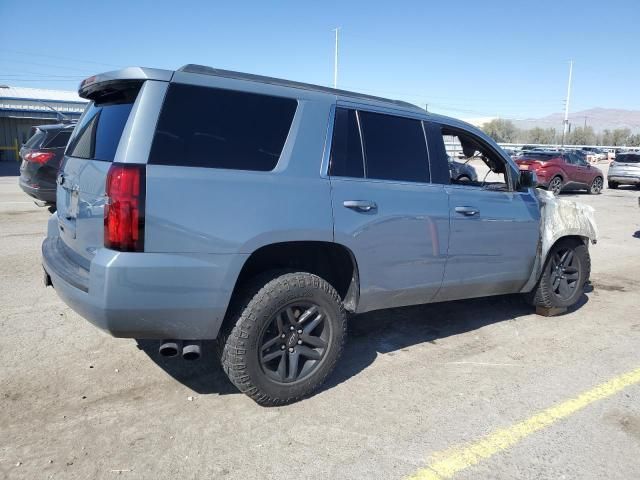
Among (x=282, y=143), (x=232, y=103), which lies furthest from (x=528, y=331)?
(x=232, y=103)

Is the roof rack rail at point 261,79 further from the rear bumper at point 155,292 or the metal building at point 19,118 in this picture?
the metal building at point 19,118

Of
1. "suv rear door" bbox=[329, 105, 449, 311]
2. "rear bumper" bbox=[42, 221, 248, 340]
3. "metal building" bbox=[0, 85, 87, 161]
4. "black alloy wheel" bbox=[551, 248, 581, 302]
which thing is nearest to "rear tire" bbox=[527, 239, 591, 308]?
"black alloy wheel" bbox=[551, 248, 581, 302]

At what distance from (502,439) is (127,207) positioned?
2.50m

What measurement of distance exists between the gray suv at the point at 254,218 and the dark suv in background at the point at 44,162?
6767mm

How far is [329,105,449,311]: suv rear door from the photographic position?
141 inches

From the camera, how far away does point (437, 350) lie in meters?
4.48

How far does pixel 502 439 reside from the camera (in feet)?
10.3

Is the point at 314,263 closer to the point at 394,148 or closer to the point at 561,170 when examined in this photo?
the point at 394,148

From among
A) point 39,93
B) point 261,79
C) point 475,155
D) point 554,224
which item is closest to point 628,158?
point 554,224

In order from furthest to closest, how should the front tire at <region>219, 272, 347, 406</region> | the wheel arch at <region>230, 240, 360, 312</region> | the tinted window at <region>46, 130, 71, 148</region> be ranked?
the tinted window at <region>46, 130, 71, 148</region> → the wheel arch at <region>230, 240, 360, 312</region> → the front tire at <region>219, 272, 347, 406</region>

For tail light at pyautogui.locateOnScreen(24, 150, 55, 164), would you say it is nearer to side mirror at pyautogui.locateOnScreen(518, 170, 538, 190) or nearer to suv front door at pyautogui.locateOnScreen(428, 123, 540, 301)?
suv front door at pyautogui.locateOnScreen(428, 123, 540, 301)

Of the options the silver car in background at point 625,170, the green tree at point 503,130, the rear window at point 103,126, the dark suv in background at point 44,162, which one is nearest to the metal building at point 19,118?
the dark suv in background at point 44,162

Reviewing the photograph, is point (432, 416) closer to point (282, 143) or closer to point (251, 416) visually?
point (251, 416)

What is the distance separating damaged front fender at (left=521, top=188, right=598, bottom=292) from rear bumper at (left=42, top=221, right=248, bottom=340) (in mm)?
3160
